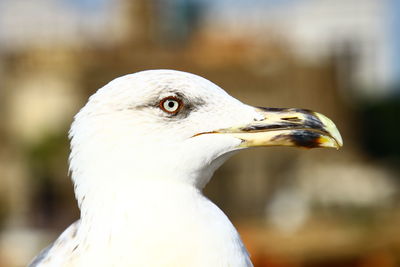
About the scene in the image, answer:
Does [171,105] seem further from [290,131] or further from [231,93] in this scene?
[231,93]

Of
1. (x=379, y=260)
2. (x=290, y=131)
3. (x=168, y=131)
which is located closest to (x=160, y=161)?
(x=168, y=131)

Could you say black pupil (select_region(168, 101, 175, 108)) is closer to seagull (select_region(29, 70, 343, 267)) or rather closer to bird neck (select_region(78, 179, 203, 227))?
seagull (select_region(29, 70, 343, 267))

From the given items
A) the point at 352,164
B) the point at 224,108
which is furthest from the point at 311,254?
the point at 352,164

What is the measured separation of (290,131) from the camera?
2674mm

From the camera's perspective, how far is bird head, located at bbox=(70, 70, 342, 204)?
2.61 meters

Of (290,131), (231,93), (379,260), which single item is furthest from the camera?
(231,93)

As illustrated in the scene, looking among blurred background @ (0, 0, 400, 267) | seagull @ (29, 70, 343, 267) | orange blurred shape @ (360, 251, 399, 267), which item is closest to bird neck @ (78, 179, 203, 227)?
seagull @ (29, 70, 343, 267)

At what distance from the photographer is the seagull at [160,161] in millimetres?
2502

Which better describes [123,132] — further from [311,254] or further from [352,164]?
[352,164]

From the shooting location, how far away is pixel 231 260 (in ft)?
8.12

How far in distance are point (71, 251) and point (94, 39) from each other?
3800 centimetres

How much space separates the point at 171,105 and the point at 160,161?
0.73ft

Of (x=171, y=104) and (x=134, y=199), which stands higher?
(x=171, y=104)

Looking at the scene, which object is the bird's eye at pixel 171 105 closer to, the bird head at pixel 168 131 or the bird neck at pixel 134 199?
the bird head at pixel 168 131
